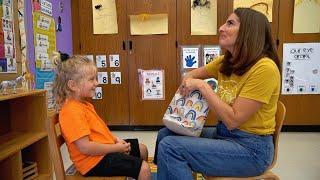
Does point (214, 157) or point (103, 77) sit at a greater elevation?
point (103, 77)

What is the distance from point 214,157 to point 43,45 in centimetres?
215

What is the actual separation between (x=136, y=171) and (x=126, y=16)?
8.33 feet

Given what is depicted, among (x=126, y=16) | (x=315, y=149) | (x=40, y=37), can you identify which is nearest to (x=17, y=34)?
(x=40, y=37)

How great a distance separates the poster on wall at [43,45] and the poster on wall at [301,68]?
255 cm

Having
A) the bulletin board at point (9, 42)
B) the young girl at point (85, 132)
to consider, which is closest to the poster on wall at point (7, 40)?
the bulletin board at point (9, 42)

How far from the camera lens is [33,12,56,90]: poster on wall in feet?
8.64

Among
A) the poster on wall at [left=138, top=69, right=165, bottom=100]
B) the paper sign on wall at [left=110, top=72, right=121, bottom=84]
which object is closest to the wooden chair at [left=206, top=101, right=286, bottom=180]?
the poster on wall at [left=138, top=69, right=165, bottom=100]

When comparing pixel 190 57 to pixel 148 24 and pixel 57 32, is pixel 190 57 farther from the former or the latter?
pixel 57 32

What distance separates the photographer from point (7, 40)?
2154 millimetres

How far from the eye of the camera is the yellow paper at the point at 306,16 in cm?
326

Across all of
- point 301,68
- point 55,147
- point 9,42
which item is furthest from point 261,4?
point 55,147

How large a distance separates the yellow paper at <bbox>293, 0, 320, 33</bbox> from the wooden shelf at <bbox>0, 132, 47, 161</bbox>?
9.43 ft

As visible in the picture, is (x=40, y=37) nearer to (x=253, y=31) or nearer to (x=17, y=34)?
(x=17, y=34)

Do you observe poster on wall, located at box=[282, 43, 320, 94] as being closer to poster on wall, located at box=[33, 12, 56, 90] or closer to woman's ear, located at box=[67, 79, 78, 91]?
poster on wall, located at box=[33, 12, 56, 90]
